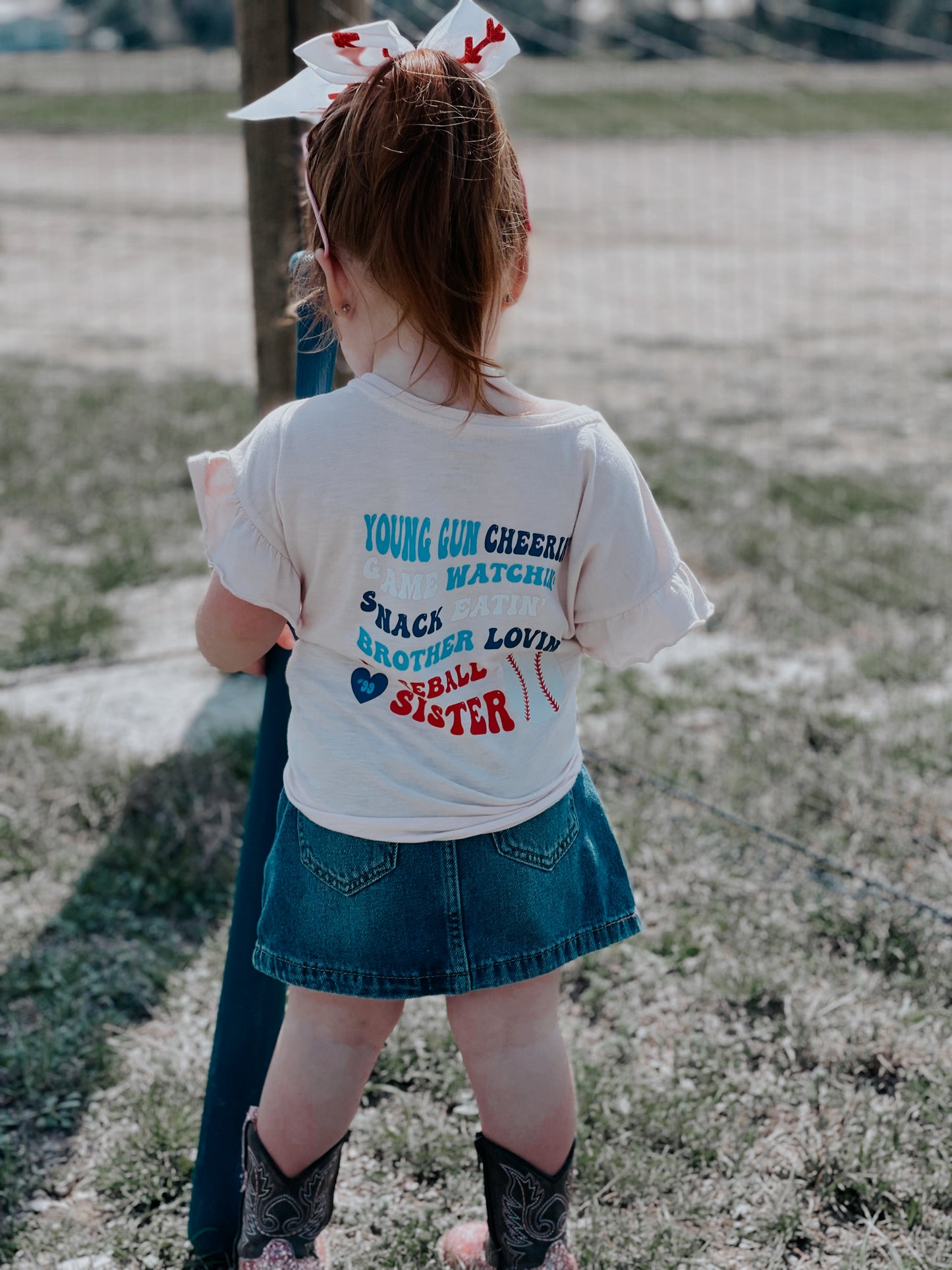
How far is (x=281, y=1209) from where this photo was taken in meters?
1.47

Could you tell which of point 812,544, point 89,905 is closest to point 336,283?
point 89,905

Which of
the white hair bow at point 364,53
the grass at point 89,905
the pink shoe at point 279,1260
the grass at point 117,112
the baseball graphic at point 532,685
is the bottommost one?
the grass at point 117,112

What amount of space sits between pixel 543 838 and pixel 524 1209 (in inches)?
17.0

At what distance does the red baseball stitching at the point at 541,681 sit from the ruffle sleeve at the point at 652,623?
57 mm

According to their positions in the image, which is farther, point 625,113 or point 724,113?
point 724,113

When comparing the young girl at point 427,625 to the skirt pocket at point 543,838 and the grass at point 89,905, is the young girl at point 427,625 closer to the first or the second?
the skirt pocket at point 543,838

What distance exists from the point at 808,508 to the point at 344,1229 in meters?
3.35

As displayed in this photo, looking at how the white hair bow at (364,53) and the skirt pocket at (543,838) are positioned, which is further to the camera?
the skirt pocket at (543,838)

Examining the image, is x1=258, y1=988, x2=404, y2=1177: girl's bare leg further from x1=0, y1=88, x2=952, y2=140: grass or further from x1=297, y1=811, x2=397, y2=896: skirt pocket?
x1=0, y1=88, x2=952, y2=140: grass

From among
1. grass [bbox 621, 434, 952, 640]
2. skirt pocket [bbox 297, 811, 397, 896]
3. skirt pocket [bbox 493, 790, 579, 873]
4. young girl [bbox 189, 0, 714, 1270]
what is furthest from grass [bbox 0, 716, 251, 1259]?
grass [bbox 621, 434, 952, 640]

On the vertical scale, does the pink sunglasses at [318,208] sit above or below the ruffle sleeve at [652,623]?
above

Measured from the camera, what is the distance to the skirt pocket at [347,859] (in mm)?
1370

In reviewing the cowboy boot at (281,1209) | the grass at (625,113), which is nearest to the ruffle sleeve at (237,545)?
the cowboy boot at (281,1209)

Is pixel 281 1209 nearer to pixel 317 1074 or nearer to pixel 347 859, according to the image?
pixel 317 1074
